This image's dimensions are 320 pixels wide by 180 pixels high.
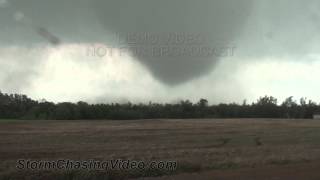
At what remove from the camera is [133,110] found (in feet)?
534

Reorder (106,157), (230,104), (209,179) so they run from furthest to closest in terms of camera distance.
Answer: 1. (230,104)
2. (106,157)
3. (209,179)

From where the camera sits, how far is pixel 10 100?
180m

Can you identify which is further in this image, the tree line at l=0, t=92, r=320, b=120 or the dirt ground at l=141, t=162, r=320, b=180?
the tree line at l=0, t=92, r=320, b=120

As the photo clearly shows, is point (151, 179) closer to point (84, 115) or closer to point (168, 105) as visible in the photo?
point (84, 115)

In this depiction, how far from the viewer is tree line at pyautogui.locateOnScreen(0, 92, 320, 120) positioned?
149m

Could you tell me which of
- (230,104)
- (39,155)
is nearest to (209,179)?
(39,155)

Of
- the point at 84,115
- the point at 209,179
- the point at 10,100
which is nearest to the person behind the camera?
the point at 209,179

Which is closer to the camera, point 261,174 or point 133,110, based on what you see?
point 261,174

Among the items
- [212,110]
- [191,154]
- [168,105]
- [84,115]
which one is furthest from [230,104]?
[191,154]

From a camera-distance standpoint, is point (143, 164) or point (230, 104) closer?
point (143, 164)

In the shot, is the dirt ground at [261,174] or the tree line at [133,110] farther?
the tree line at [133,110]

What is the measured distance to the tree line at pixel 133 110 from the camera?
149 meters

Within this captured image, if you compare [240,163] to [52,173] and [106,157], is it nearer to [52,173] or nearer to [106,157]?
[106,157]

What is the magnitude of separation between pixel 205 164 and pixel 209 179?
5414 millimetres
